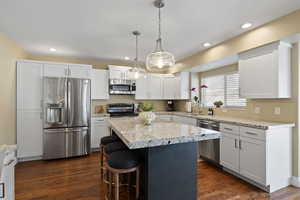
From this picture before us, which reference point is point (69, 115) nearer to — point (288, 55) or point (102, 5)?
point (102, 5)

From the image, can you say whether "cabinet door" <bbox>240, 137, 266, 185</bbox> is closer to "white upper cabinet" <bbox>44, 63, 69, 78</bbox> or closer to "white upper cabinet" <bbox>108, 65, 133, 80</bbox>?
"white upper cabinet" <bbox>108, 65, 133, 80</bbox>

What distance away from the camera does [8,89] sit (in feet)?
10.3

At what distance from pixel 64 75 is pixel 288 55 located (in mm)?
4457

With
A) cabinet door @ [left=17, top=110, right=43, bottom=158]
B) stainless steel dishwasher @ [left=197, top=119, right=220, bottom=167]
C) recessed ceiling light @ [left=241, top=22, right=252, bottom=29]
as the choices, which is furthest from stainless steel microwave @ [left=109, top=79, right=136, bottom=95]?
recessed ceiling light @ [left=241, top=22, right=252, bottom=29]

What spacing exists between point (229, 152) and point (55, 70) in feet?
13.5

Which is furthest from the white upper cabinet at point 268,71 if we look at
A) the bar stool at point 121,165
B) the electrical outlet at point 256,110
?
the bar stool at point 121,165

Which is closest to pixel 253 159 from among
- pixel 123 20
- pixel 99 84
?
pixel 123 20

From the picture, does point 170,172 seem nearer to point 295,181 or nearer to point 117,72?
point 295,181

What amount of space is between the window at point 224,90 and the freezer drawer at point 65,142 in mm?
3445

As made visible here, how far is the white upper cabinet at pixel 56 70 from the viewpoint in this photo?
3.66m

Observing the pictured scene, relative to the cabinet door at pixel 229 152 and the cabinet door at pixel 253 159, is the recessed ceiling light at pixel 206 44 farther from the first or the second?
the cabinet door at pixel 253 159

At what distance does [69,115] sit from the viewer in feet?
12.1

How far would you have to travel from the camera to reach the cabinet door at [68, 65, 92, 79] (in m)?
3.87

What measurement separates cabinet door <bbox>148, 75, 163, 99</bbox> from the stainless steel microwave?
0.57 m
